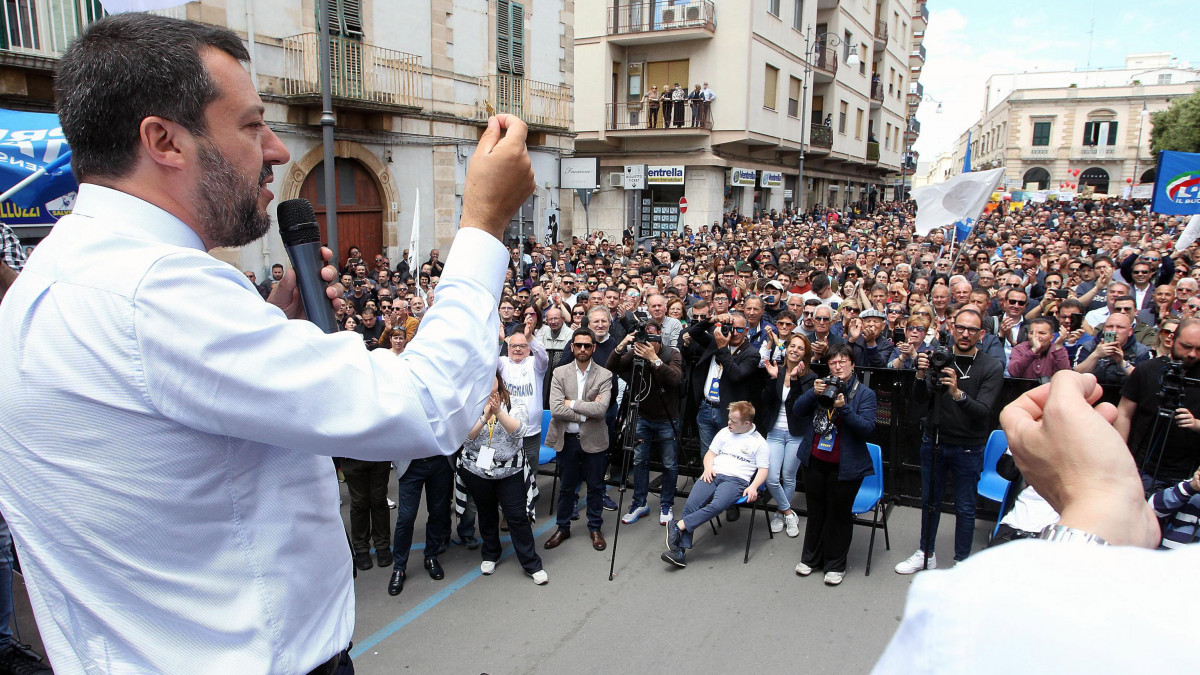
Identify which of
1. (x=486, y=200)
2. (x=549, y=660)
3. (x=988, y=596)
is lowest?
(x=549, y=660)

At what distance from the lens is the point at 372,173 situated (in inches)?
653

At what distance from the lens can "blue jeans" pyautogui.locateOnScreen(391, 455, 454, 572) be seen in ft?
18.5

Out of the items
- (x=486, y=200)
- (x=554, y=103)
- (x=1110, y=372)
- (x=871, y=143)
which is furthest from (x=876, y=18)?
(x=486, y=200)

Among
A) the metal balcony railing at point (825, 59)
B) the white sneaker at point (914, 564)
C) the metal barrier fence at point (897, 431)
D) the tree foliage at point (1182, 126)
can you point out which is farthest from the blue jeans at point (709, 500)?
the tree foliage at point (1182, 126)

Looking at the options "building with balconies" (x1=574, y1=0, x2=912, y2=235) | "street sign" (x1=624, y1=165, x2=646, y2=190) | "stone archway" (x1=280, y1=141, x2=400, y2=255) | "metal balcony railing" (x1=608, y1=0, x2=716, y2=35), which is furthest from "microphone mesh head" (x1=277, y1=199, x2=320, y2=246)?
"metal balcony railing" (x1=608, y1=0, x2=716, y2=35)

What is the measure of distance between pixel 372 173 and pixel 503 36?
560cm

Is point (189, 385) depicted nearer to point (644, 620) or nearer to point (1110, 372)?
point (644, 620)

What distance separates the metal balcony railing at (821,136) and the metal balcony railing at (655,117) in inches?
321

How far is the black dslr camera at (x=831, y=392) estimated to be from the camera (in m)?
5.55

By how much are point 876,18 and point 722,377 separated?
3978 centimetres

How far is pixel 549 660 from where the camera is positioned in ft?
15.0

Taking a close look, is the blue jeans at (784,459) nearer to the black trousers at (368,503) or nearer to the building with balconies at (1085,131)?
the black trousers at (368,503)

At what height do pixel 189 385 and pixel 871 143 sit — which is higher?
pixel 871 143

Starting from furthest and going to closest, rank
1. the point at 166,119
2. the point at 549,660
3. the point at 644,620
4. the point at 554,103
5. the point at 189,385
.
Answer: the point at 554,103
the point at 644,620
the point at 549,660
the point at 166,119
the point at 189,385
